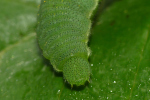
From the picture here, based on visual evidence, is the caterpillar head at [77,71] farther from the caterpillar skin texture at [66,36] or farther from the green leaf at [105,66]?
the green leaf at [105,66]

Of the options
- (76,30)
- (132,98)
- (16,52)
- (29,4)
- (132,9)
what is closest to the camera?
(132,98)

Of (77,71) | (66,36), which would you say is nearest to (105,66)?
(77,71)

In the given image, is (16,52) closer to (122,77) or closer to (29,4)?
(29,4)

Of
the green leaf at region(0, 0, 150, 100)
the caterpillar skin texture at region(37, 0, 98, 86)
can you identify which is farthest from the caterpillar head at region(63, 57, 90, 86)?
the green leaf at region(0, 0, 150, 100)

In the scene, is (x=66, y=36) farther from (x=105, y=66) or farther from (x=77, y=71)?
(x=105, y=66)

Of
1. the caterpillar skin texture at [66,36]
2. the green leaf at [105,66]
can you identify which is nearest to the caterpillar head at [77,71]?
the caterpillar skin texture at [66,36]

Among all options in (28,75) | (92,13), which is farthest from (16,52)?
(92,13)
